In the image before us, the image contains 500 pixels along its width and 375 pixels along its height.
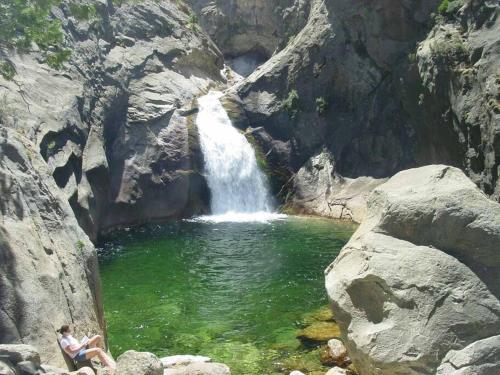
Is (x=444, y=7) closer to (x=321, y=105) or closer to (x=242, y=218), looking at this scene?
(x=321, y=105)

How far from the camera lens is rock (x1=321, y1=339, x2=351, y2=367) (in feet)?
45.7

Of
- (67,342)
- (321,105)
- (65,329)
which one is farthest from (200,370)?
(321,105)

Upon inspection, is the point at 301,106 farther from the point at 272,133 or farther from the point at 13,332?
the point at 13,332

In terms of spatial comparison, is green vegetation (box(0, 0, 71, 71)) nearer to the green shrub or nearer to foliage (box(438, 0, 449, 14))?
foliage (box(438, 0, 449, 14))

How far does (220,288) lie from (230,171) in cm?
1795

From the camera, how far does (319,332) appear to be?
633 inches

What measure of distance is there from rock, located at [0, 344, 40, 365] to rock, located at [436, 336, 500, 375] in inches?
271

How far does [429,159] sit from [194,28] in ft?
74.9

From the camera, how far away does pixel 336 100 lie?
38281 millimetres

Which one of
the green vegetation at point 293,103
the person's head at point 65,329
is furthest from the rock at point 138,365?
the green vegetation at point 293,103

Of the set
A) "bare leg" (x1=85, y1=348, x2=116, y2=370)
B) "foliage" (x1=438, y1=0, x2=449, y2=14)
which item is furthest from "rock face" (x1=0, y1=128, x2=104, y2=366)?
"foliage" (x1=438, y1=0, x2=449, y2=14)

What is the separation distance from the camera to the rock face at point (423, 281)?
11.0m

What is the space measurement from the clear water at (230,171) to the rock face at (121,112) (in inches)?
31.8

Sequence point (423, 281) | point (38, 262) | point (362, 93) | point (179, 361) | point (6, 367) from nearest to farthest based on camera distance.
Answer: point (6, 367) → point (423, 281) → point (38, 262) → point (179, 361) → point (362, 93)
